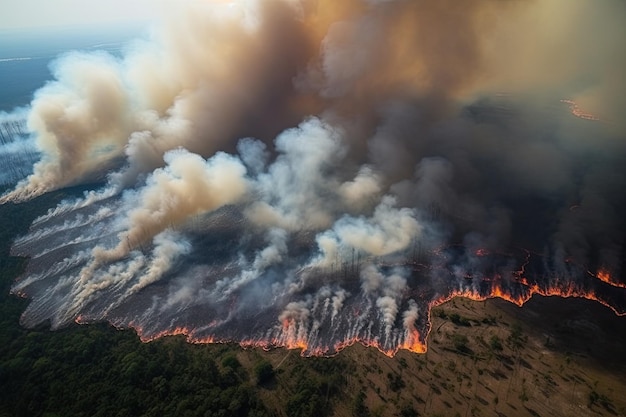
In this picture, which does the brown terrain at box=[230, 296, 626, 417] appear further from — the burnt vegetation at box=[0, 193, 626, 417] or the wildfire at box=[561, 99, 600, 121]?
the wildfire at box=[561, 99, 600, 121]

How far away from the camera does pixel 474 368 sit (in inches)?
1841

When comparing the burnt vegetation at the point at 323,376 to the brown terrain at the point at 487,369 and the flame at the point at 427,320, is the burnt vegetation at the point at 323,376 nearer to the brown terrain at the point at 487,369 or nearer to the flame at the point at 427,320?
the brown terrain at the point at 487,369

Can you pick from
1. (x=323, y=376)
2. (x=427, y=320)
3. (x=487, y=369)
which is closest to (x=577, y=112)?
(x=427, y=320)

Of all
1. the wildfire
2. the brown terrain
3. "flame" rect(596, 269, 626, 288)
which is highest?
the wildfire

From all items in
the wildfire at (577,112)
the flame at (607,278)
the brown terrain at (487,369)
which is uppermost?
the wildfire at (577,112)

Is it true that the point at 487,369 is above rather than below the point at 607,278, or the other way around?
above

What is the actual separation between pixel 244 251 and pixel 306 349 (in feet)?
75.2

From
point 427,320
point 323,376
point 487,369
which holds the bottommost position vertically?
point 487,369

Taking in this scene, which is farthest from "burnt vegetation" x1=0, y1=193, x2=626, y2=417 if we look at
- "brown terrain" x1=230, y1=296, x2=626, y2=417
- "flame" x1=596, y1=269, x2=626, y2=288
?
A: "flame" x1=596, y1=269, x2=626, y2=288

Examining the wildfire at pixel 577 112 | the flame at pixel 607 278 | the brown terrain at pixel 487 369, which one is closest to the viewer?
the brown terrain at pixel 487 369

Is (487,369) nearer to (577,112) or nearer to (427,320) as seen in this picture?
(427,320)

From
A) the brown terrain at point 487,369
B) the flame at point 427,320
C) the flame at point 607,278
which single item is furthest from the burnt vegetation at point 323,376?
the flame at point 607,278

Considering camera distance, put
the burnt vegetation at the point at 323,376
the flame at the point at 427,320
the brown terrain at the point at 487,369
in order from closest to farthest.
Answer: the brown terrain at the point at 487,369 → the burnt vegetation at the point at 323,376 → the flame at the point at 427,320

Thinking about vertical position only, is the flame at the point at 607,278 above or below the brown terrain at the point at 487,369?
below
